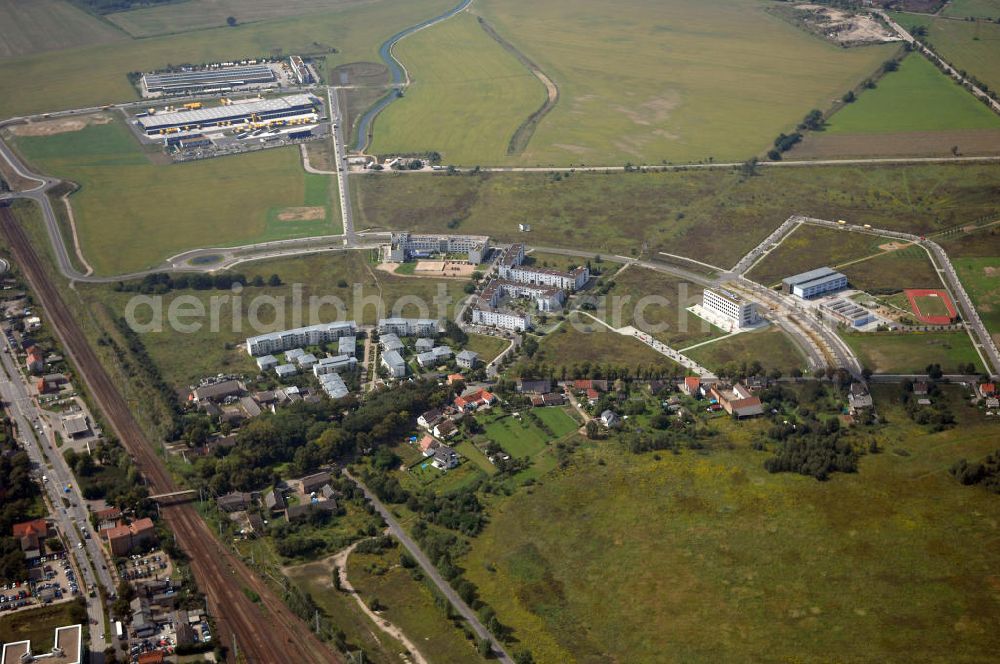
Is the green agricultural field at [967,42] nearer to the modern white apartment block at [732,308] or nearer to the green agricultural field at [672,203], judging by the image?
the green agricultural field at [672,203]

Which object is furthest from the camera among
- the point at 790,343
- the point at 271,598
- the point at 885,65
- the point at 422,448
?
the point at 885,65

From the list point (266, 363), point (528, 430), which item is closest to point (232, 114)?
point (266, 363)

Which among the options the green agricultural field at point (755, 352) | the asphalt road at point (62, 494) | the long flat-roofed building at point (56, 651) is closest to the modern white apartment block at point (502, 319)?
the green agricultural field at point (755, 352)

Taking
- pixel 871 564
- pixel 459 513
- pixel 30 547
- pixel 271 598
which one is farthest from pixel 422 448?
pixel 871 564

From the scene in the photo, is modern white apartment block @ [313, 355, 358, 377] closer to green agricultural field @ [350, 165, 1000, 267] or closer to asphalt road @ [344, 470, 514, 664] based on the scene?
asphalt road @ [344, 470, 514, 664]

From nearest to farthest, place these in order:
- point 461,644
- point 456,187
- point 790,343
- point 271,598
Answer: point 461,644 → point 271,598 → point 790,343 → point 456,187

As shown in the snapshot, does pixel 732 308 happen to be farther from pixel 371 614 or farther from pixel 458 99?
pixel 458 99

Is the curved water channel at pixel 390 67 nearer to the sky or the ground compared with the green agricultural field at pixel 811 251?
nearer to the sky

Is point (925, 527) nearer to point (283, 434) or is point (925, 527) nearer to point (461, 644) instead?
point (461, 644)
